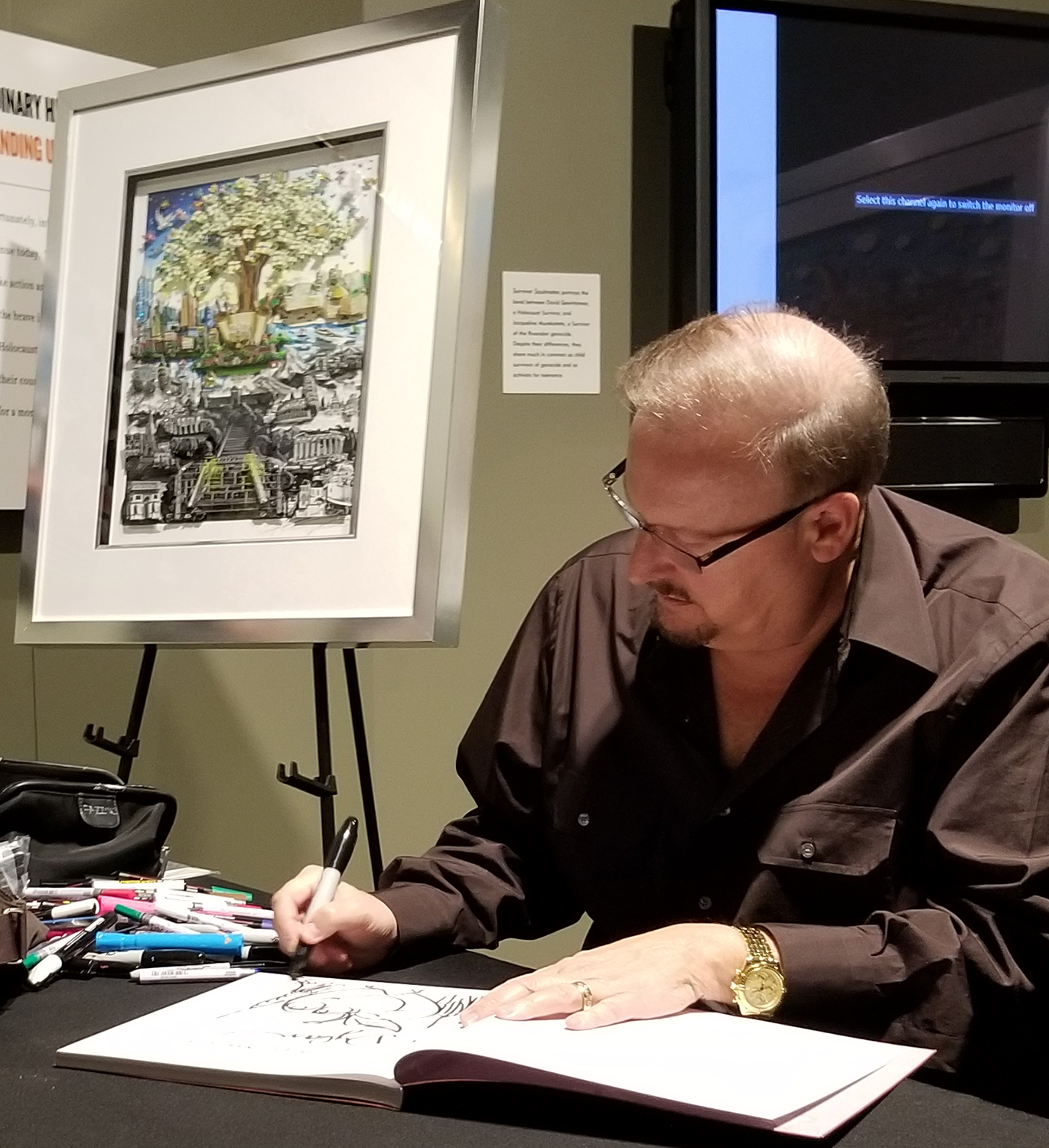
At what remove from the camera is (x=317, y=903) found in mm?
1072

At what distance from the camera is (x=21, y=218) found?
1.83 metres

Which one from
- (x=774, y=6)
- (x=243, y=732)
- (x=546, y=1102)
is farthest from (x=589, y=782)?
(x=774, y=6)

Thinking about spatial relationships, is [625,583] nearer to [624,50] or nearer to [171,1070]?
[171,1070]

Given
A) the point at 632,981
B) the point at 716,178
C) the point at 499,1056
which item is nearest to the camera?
the point at 499,1056

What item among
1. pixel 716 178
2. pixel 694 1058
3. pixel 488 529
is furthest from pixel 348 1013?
pixel 716 178

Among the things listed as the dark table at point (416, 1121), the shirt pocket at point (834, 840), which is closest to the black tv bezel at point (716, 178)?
the shirt pocket at point (834, 840)

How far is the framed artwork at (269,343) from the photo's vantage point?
56.3 inches

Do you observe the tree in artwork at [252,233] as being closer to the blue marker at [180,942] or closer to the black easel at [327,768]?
the black easel at [327,768]

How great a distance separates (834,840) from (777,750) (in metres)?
0.09

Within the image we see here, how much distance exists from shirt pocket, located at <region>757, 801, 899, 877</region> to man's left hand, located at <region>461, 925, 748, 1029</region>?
16 centimetres

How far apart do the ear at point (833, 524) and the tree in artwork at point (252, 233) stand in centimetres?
66

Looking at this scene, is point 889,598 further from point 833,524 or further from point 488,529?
point 488,529

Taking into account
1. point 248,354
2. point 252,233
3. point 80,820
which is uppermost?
point 252,233

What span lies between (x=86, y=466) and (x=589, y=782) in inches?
31.1
